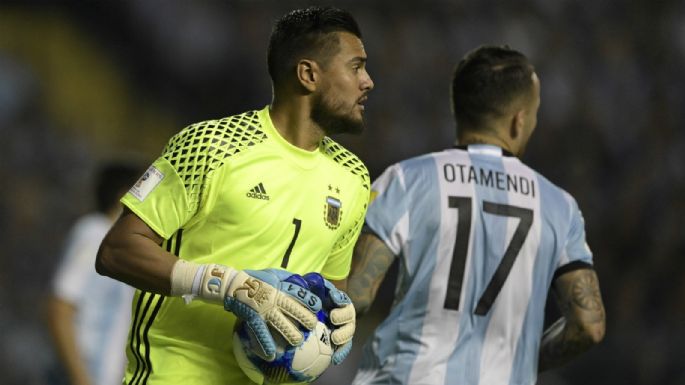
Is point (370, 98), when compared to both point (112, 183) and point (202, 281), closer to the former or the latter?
point (112, 183)

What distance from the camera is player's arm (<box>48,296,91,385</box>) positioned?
5016mm

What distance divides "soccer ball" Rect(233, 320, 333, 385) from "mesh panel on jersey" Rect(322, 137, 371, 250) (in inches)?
19.2

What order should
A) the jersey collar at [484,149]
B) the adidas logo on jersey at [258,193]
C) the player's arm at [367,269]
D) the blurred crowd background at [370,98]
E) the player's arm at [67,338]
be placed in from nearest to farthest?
the adidas logo on jersey at [258,193] → the player's arm at [367,269] → the jersey collar at [484,149] → the player's arm at [67,338] → the blurred crowd background at [370,98]

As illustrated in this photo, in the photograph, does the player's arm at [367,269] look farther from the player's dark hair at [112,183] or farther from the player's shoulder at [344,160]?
the player's dark hair at [112,183]

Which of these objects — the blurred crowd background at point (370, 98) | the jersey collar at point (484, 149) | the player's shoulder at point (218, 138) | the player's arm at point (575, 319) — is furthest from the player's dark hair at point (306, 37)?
the blurred crowd background at point (370, 98)

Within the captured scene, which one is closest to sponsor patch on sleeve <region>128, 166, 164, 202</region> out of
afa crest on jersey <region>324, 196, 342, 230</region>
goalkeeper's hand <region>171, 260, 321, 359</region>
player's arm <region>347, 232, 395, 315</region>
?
goalkeeper's hand <region>171, 260, 321, 359</region>

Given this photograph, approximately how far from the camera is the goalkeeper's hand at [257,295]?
110 inches

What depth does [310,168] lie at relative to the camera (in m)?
3.26

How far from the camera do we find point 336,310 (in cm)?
295

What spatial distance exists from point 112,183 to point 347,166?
7.62ft

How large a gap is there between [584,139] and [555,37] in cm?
82

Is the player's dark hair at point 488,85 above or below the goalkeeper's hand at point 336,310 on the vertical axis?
above

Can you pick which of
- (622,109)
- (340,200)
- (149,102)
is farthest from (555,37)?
(340,200)

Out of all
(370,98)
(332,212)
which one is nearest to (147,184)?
(332,212)
